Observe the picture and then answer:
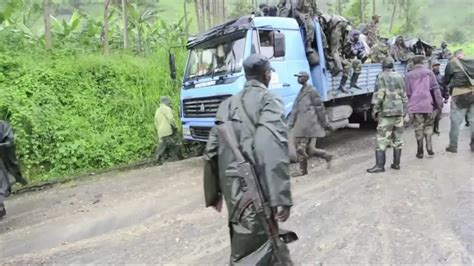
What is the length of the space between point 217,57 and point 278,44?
117cm

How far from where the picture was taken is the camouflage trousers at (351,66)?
343 inches

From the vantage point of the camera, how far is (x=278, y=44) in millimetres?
7281

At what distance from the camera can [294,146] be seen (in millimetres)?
7055

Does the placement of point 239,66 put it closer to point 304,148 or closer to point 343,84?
point 304,148

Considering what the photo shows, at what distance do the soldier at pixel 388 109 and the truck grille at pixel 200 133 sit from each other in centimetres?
290

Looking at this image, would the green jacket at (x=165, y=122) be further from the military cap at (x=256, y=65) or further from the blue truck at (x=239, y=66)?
the military cap at (x=256, y=65)

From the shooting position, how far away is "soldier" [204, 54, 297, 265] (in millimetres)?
2568

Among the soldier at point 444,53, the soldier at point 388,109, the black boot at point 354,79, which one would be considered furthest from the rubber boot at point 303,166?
the soldier at point 444,53

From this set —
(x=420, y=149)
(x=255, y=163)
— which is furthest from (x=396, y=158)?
(x=255, y=163)

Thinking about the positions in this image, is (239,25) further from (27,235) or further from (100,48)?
(100,48)

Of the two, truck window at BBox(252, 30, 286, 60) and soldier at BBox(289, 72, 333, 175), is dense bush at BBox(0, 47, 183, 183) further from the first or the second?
soldier at BBox(289, 72, 333, 175)

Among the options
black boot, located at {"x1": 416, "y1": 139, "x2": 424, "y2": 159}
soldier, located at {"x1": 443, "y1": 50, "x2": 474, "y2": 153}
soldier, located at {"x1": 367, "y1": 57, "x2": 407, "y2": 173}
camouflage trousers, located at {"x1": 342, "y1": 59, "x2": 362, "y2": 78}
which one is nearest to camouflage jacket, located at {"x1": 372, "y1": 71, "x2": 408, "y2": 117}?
soldier, located at {"x1": 367, "y1": 57, "x2": 407, "y2": 173}

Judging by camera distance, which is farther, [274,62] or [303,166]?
[274,62]

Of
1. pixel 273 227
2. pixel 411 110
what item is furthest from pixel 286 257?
pixel 411 110
